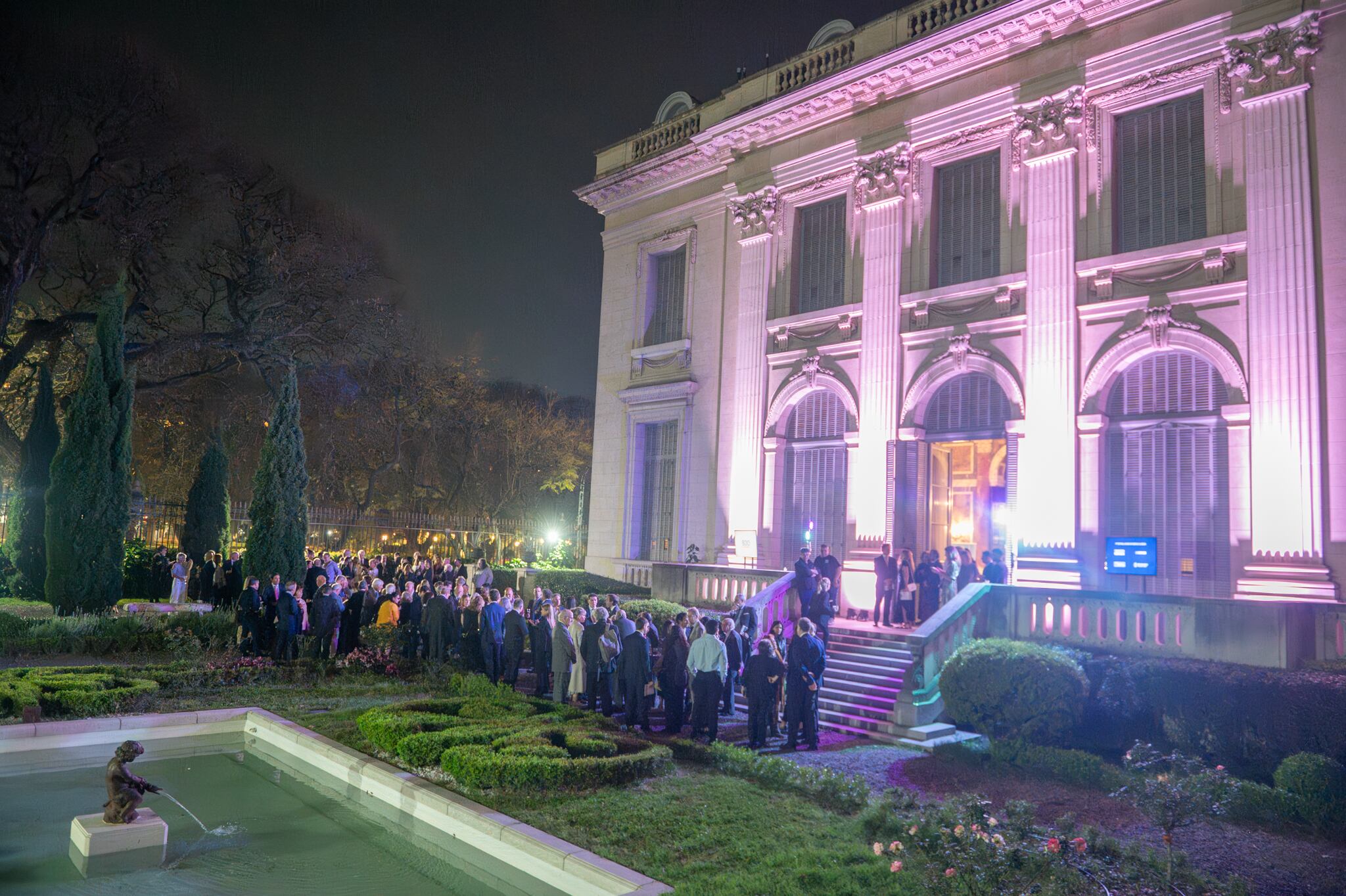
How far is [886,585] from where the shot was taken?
17.3 m

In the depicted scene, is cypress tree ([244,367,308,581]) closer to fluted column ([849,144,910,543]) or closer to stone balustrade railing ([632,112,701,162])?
stone balustrade railing ([632,112,701,162])

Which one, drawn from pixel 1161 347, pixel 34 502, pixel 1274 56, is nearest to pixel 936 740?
pixel 1161 347

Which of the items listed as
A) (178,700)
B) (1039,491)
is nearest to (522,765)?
(178,700)

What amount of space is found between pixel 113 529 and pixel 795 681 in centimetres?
1676

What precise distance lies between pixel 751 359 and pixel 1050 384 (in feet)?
25.5

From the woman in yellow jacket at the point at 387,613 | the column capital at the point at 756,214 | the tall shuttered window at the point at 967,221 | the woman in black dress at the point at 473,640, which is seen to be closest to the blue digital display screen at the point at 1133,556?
the tall shuttered window at the point at 967,221

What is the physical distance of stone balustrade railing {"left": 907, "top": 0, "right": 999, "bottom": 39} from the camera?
19.9 metres

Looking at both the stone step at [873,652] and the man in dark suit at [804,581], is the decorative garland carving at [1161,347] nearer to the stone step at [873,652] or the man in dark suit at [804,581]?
the man in dark suit at [804,581]

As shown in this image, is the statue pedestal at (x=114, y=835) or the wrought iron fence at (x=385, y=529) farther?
the wrought iron fence at (x=385, y=529)

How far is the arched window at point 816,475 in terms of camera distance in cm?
2189

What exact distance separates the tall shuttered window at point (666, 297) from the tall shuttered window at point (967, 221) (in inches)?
309

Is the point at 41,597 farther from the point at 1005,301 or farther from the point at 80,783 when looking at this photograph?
the point at 1005,301

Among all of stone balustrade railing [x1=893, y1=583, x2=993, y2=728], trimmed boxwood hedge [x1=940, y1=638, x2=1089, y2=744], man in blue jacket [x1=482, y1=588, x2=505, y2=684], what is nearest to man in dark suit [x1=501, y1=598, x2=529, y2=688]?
man in blue jacket [x1=482, y1=588, x2=505, y2=684]

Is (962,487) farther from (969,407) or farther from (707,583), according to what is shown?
(707,583)
